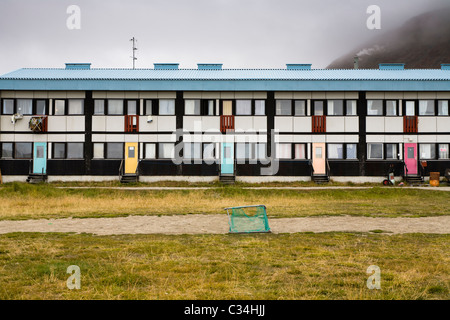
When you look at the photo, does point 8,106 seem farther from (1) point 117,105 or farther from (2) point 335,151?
(2) point 335,151

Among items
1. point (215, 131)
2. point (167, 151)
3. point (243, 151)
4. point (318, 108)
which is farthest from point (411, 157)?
point (167, 151)

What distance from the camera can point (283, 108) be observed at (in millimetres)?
36125

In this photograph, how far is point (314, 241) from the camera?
37.1ft

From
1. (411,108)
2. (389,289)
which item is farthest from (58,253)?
(411,108)

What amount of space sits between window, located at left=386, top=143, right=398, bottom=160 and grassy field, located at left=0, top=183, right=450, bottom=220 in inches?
285

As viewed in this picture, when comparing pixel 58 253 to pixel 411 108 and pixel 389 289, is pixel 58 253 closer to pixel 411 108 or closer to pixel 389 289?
pixel 389 289

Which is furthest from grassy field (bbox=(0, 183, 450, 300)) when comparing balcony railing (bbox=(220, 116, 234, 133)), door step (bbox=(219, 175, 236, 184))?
balcony railing (bbox=(220, 116, 234, 133))

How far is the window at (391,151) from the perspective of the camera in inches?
1414

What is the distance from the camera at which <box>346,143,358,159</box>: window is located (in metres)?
35.9

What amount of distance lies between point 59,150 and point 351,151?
76.6 feet

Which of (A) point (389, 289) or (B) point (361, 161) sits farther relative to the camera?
(B) point (361, 161)

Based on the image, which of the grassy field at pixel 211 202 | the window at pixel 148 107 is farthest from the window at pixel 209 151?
the window at pixel 148 107
